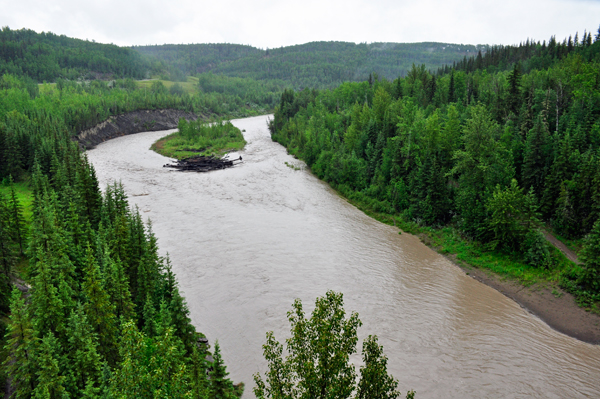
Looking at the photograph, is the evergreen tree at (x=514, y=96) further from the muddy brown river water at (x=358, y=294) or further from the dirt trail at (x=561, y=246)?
the muddy brown river water at (x=358, y=294)

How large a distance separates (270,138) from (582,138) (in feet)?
301

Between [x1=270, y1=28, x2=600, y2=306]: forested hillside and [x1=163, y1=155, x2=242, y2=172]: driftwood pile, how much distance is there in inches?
902

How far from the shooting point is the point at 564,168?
43938 millimetres

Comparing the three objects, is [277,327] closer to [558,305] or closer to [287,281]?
[287,281]

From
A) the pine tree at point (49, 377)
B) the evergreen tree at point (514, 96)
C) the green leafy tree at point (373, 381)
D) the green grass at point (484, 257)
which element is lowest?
the green grass at point (484, 257)

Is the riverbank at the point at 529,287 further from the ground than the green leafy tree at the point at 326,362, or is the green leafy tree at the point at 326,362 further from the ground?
the green leafy tree at the point at 326,362

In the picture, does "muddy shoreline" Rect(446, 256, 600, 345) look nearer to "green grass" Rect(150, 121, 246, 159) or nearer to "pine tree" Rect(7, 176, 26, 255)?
"pine tree" Rect(7, 176, 26, 255)

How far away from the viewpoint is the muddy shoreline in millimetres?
31875

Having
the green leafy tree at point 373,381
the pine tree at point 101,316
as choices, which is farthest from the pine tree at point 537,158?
the pine tree at point 101,316

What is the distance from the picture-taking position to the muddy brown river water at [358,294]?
27.3 metres

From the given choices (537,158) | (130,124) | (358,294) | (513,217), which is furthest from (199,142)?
(513,217)

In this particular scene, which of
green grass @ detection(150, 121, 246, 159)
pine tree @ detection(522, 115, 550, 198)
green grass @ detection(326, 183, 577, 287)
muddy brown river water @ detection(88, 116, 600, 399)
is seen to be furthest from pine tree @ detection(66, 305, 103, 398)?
green grass @ detection(150, 121, 246, 159)

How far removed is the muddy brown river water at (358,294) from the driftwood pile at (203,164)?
75.0ft

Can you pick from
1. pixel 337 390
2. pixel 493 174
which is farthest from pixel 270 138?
pixel 337 390
